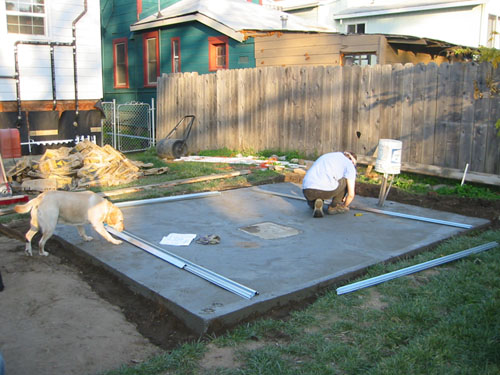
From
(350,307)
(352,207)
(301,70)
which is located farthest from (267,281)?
(301,70)

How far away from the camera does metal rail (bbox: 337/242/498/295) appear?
4992mm

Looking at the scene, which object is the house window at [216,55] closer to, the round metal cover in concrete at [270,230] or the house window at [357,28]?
the house window at [357,28]

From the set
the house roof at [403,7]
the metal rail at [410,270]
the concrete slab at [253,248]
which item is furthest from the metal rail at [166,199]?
the house roof at [403,7]

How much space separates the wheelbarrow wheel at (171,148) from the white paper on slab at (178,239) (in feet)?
24.0

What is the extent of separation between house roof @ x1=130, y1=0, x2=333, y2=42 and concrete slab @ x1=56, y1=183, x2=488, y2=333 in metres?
9.15

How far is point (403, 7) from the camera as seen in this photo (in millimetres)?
20781

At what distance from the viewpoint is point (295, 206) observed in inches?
340

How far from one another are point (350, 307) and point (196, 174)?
7015mm

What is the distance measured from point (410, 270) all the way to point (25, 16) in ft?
34.5

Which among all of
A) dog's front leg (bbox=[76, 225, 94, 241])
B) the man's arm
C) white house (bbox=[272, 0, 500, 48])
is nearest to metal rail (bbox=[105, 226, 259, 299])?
dog's front leg (bbox=[76, 225, 94, 241])

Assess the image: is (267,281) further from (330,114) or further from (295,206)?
(330,114)

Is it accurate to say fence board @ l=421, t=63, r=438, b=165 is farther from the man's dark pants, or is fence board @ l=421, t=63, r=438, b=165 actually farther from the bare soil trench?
the bare soil trench

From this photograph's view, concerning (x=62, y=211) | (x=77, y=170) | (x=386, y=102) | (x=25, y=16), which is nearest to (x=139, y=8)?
(x=25, y=16)

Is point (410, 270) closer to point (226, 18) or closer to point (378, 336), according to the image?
point (378, 336)
